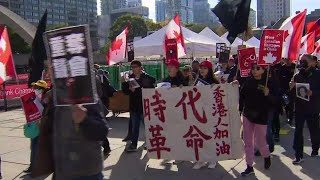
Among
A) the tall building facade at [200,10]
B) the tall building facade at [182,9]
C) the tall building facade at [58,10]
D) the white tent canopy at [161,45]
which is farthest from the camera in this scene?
the tall building facade at [200,10]

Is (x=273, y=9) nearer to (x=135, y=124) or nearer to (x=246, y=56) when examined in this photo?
(x=246, y=56)

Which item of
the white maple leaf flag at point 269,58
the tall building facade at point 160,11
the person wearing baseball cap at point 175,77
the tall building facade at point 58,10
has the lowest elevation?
the person wearing baseball cap at point 175,77

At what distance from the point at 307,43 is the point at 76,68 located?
10.3 metres

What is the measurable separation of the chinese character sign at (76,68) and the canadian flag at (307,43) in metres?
9.84

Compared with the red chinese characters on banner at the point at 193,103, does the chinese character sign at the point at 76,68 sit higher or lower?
higher

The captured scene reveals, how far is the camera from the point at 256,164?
22.5 feet

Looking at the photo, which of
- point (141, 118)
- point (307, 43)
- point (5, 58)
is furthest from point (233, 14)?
point (307, 43)

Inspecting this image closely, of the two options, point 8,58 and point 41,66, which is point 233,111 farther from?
point 8,58

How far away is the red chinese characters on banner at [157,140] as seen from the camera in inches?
266

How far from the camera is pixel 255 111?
6152mm

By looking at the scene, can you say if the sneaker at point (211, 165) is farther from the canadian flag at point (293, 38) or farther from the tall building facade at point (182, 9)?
the tall building facade at point (182, 9)

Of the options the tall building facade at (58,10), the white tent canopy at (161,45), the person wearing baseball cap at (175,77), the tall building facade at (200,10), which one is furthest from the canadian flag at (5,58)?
the tall building facade at (200,10)

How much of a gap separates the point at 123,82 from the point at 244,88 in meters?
2.57

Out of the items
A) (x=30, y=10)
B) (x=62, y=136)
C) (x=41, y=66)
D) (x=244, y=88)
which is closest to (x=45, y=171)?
(x=62, y=136)
